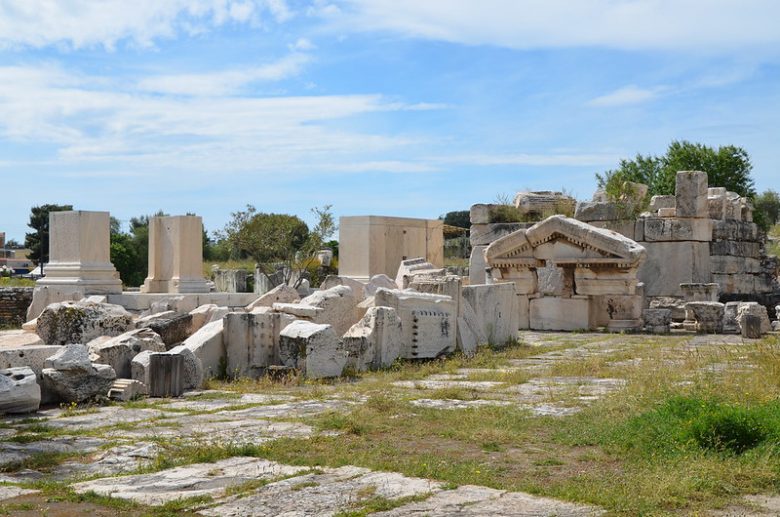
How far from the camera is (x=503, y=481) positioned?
5.43 meters

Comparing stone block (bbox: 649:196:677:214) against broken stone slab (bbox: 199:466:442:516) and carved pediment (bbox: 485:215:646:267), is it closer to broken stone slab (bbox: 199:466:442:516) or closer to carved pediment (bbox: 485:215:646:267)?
carved pediment (bbox: 485:215:646:267)

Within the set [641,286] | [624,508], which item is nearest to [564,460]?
[624,508]

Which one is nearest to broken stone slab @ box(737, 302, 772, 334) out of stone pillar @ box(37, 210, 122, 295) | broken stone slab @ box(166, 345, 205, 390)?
broken stone slab @ box(166, 345, 205, 390)

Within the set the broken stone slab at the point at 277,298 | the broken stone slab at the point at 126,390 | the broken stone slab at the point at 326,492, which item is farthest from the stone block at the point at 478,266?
the broken stone slab at the point at 326,492

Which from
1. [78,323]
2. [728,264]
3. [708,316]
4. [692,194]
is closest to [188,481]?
[78,323]

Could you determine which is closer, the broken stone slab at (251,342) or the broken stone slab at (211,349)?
the broken stone slab at (211,349)

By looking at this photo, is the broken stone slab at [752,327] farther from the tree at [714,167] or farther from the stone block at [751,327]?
the tree at [714,167]

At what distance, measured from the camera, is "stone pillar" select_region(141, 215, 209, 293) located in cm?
2253

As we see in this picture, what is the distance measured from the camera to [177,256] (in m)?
22.6

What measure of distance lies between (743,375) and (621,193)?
12.9 meters

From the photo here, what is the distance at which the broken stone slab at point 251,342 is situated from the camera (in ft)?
35.3

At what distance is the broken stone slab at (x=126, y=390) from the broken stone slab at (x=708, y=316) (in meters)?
11.4

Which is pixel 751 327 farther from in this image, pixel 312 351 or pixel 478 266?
pixel 312 351

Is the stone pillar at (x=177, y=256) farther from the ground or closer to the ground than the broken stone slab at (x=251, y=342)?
farther from the ground
